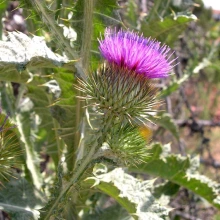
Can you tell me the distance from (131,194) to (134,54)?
0.70 m

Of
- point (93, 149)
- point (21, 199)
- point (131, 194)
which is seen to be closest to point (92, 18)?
point (93, 149)

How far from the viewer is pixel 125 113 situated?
2.07 meters

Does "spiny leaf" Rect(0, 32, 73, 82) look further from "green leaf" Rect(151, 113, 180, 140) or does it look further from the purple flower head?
"green leaf" Rect(151, 113, 180, 140)

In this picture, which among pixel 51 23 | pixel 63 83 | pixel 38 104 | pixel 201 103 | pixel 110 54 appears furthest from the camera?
pixel 201 103

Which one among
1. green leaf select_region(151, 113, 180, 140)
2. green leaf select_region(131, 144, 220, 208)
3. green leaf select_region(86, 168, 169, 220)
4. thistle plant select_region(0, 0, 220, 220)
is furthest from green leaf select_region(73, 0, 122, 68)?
green leaf select_region(151, 113, 180, 140)

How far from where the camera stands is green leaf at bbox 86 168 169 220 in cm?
219

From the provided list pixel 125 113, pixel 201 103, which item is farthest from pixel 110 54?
pixel 201 103

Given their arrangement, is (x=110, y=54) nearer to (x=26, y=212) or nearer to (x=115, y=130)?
(x=115, y=130)

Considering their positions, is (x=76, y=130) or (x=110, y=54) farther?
(x=76, y=130)

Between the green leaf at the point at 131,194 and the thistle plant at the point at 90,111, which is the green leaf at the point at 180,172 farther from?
the green leaf at the point at 131,194

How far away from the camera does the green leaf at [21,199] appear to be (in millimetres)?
2404

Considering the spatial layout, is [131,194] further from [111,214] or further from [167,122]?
[167,122]

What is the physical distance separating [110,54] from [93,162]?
475 mm

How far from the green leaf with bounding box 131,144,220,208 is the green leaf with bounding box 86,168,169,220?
0.37 m
